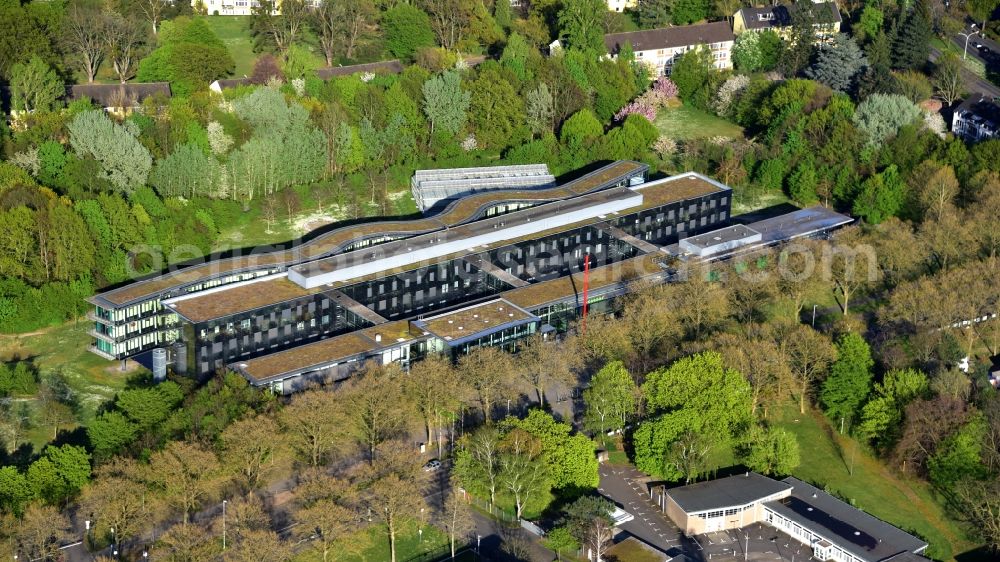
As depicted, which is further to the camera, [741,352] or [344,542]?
[741,352]

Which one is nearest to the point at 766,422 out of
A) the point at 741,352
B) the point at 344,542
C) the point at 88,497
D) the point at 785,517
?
the point at 741,352

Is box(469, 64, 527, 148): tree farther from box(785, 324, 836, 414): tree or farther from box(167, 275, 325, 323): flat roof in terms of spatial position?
box(785, 324, 836, 414): tree

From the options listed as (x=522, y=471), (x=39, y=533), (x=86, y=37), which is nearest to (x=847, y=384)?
(x=522, y=471)

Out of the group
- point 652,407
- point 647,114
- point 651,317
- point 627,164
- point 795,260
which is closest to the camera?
point 652,407

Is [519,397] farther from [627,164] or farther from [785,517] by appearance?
[627,164]

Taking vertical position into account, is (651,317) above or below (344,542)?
above

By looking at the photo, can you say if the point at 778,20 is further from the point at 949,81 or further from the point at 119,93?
the point at 119,93

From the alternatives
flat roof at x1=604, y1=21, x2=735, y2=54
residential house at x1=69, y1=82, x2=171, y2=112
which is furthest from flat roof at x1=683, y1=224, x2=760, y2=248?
residential house at x1=69, y1=82, x2=171, y2=112

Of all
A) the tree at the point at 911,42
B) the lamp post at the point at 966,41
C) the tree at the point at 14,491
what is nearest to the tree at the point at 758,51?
the tree at the point at 911,42
